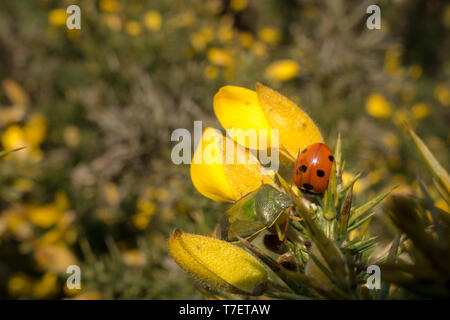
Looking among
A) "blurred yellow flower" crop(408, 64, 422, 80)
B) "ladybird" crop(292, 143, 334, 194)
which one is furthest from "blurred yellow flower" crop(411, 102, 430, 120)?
"ladybird" crop(292, 143, 334, 194)

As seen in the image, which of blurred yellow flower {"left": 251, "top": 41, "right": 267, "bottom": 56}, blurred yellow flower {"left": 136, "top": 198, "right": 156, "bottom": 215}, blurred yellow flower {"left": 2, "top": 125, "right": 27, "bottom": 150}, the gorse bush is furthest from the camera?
blurred yellow flower {"left": 251, "top": 41, "right": 267, "bottom": 56}

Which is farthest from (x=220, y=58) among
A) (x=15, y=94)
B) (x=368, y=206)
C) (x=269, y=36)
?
(x=368, y=206)

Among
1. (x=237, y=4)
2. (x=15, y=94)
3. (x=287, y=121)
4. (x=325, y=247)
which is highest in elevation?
(x=237, y=4)

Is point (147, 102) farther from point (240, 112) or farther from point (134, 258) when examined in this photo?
point (240, 112)

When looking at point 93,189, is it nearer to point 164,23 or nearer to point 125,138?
point 125,138

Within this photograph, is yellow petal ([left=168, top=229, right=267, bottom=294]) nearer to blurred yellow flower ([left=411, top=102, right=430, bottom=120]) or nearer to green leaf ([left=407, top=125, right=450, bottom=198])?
green leaf ([left=407, top=125, right=450, bottom=198])

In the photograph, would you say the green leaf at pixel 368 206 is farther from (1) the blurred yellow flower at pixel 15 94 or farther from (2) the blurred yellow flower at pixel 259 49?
(1) the blurred yellow flower at pixel 15 94
